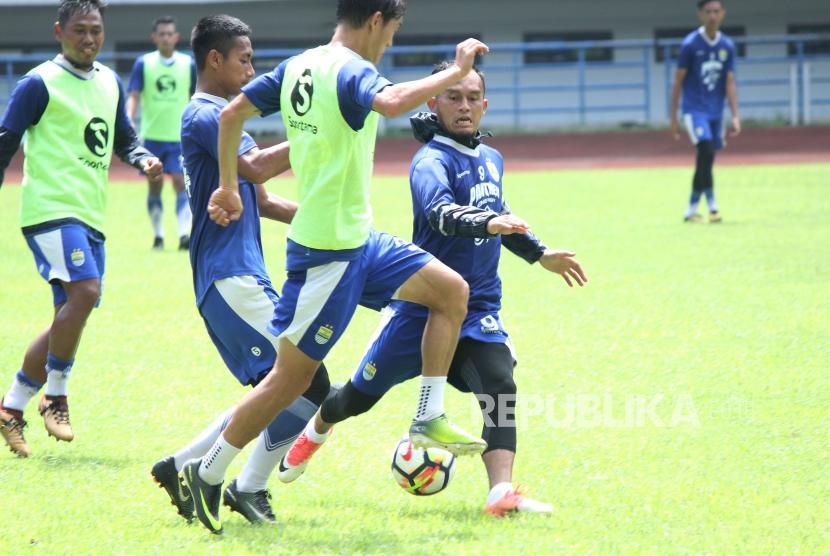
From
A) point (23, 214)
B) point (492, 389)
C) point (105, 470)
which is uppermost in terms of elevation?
point (23, 214)

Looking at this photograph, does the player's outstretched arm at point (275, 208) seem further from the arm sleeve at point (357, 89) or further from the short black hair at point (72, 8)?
the short black hair at point (72, 8)

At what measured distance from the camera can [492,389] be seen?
5449 millimetres

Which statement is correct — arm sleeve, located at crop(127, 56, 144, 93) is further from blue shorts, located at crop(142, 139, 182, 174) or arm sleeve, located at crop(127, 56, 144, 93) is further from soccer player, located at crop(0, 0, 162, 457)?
soccer player, located at crop(0, 0, 162, 457)

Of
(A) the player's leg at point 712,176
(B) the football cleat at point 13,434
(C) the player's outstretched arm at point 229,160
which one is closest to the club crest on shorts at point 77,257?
(B) the football cleat at point 13,434

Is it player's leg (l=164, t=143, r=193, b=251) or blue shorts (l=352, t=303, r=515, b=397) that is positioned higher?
blue shorts (l=352, t=303, r=515, b=397)

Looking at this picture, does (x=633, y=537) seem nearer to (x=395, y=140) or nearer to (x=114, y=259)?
(x=114, y=259)

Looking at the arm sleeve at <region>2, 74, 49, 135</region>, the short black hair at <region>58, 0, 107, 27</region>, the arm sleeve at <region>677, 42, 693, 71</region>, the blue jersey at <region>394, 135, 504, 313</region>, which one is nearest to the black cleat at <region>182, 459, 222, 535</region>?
the blue jersey at <region>394, 135, 504, 313</region>

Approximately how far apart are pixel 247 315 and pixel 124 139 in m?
2.31

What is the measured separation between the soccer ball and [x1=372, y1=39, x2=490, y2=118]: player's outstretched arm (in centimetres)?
165

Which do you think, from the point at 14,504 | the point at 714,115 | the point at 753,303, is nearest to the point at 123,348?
the point at 14,504

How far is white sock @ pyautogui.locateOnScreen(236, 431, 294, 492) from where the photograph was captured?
5234mm

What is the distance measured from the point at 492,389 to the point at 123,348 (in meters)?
4.45

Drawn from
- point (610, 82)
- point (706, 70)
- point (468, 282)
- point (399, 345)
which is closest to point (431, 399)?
point (399, 345)

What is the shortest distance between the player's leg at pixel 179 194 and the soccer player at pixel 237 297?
9.02 metres
